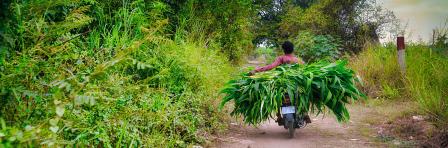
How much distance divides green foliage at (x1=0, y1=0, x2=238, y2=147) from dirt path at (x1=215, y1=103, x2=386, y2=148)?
43 cm

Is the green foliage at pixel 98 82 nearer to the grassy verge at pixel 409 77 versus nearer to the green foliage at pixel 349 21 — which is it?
the grassy verge at pixel 409 77

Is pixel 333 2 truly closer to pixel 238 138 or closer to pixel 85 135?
pixel 238 138

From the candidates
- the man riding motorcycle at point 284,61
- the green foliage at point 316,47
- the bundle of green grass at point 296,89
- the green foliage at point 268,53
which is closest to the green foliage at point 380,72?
the green foliage at point 316,47

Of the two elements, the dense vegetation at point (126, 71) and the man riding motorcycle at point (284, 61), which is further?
the man riding motorcycle at point (284, 61)

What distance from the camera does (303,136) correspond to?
735cm

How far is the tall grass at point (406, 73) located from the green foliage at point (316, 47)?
2338 mm

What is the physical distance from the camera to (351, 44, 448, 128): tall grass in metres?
7.46

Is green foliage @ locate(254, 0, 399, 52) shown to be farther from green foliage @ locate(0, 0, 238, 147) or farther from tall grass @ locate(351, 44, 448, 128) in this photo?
green foliage @ locate(0, 0, 238, 147)

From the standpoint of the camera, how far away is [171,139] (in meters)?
5.49

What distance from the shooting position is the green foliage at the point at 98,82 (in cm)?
345

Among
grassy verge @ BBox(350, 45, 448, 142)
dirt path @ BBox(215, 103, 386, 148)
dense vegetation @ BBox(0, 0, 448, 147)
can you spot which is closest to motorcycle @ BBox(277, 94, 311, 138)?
dirt path @ BBox(215, 103, 386, 148)

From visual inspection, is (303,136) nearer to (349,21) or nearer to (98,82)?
(98,82)

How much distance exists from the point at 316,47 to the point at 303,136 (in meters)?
10.1

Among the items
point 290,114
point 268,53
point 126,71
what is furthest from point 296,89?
point 268,53
